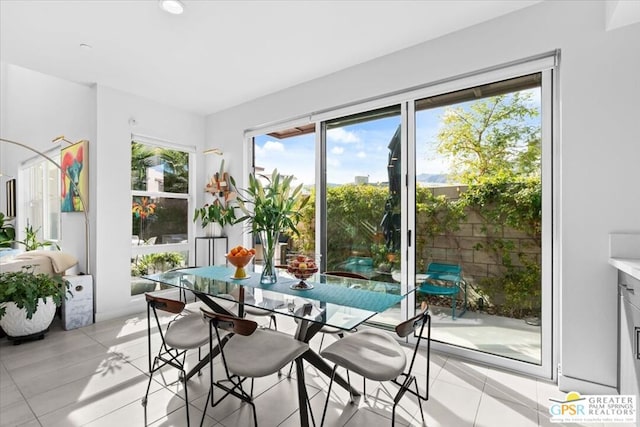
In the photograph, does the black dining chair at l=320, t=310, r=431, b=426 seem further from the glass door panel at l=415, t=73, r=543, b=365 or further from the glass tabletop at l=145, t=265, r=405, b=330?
the glass door panel at l=415, t=73, r=543, b=365

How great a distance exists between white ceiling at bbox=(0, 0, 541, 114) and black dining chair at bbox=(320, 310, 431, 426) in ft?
7.39

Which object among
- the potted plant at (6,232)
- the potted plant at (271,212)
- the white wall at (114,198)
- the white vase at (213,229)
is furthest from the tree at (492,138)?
the potted plant at (6,232)

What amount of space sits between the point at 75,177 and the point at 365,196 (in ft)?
11.6

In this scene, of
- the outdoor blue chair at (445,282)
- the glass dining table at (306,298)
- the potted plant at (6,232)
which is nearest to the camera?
the glass dining table at (306,298)

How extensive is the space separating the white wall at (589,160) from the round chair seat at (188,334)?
2.47m

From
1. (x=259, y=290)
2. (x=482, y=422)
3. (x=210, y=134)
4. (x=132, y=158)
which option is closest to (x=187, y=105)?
(x=210, y=134)

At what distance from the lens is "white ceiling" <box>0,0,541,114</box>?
237cm

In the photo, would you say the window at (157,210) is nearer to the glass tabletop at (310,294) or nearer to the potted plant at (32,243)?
the potted plant at (32,243)

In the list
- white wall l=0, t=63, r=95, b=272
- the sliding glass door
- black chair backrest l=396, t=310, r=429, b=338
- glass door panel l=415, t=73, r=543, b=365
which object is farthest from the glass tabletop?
white wall l=0, t=63, r=95, b=272

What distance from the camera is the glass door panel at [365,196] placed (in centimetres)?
310

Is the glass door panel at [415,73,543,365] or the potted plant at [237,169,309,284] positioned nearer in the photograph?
the potted plant at [237,169,309,284]

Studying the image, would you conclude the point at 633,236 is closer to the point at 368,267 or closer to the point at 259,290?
the point at 368,267

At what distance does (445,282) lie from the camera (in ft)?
9.32

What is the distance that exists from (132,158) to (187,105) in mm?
1033
